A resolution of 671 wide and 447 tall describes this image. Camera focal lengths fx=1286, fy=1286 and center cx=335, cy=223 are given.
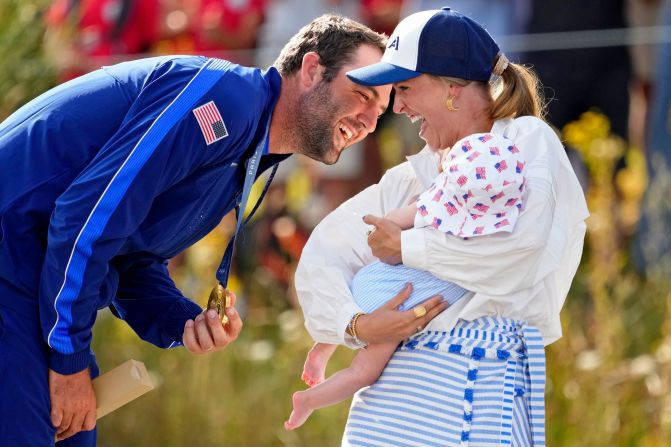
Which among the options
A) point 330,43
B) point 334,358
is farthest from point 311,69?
point 334,358

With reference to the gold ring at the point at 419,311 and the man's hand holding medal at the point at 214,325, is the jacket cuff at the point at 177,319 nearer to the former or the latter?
the man's hand holding medal at the point at 214,325

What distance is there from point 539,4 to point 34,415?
13.5 feet

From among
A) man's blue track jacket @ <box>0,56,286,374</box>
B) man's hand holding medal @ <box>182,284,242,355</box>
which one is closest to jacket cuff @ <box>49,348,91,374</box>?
man's blue track jacket @ <box>0,56,286,374</box>

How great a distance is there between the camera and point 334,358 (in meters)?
5.35

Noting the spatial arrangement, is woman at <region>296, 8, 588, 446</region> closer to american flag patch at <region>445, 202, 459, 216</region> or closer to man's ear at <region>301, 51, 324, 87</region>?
american flag patch at <region>445, 202, 459, 216</region>

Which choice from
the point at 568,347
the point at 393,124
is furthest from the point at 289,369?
the point at 393,124

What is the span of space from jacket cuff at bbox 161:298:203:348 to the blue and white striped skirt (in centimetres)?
73

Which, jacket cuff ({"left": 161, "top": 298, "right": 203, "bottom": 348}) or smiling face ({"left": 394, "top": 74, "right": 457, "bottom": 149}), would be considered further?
jacket cuff ({"left": 161, "top": 298, "right": 203, "bottom": 348})

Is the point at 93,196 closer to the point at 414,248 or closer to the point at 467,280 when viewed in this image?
the point at 414,248

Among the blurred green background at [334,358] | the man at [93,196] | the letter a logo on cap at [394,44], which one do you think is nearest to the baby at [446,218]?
the letter a logo on cap at [394,44]

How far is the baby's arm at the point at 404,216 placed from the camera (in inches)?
129

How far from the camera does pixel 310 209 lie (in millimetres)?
6875

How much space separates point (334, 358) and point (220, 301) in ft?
6.22

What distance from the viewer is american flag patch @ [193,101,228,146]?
3227 millimetres
